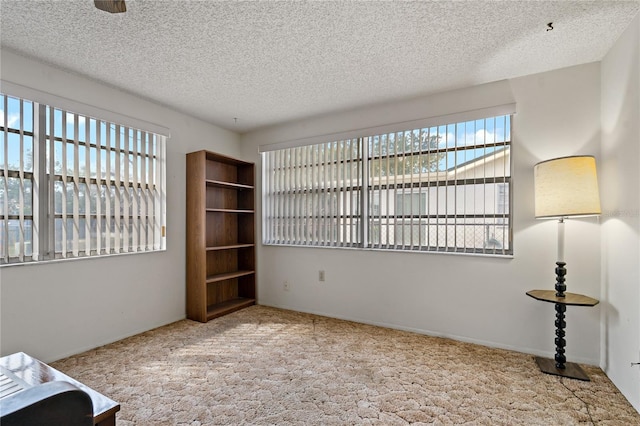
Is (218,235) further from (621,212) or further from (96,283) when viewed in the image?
(621,212)

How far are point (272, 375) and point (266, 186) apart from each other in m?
2.57

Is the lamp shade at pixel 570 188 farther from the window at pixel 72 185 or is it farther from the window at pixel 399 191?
the window at pixel 72 185

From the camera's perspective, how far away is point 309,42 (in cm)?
226

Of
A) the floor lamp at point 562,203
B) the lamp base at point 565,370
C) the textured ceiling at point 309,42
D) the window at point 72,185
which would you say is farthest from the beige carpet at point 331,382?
the textured ceiling at point 309,42

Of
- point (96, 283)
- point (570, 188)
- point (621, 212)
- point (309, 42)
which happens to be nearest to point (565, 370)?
point (621, 212)

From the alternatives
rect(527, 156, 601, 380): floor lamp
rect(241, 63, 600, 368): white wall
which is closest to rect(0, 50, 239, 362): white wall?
rect(241, 63, 600, 368): white wall

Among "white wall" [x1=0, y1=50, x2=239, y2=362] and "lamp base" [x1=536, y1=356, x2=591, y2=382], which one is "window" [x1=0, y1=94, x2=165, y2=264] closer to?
"white wall" [x1=0, y1=50, x2=239, y2=362]

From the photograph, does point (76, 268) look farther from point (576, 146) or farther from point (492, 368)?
point (576, 146)

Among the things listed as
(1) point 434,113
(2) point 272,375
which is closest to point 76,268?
(2) point 272,375

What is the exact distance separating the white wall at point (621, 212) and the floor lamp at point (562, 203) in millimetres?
161

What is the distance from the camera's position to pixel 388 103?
11.3ft

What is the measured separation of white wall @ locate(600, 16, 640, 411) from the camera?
2025 mm

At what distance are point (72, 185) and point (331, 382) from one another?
106 inches

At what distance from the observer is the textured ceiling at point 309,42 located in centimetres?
192
